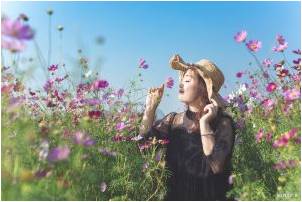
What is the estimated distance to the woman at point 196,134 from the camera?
13.7ft

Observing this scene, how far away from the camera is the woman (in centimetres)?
419

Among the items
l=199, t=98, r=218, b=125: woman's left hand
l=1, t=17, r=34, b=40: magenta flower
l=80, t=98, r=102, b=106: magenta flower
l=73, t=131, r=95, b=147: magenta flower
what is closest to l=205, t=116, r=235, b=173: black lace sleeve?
l=199, t=98, r=218, b=125: woman's left hand

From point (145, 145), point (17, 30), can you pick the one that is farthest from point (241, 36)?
point (17, 30)

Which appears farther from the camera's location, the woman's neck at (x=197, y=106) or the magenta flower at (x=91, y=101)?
the woman's neck at (x=197, y=106)

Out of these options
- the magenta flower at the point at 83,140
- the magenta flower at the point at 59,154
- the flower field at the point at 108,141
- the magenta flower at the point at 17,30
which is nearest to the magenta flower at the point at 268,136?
the flower field at the point at 108,141

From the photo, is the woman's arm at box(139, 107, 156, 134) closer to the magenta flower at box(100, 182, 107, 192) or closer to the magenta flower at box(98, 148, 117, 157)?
the magenta flower at box(98, 148, 117, 157)

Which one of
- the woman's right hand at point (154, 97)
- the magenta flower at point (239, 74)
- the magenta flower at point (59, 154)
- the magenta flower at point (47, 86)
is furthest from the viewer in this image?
the magenta flower at point (239, 74)

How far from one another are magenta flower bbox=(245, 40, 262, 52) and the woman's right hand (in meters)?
0.73

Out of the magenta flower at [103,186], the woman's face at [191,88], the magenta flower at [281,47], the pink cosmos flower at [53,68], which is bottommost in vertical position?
the magenta flower at [103,186]

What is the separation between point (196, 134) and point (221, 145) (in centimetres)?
28

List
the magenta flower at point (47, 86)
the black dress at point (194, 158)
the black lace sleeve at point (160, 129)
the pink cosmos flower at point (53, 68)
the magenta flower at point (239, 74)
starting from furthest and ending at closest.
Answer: the magenta flower at point (239, 74) < the pink cosmos flower at point (53, 68) < the magenta flower at point (47, 86) < the black lace sleeve at point (160, 129) < the black dress at point (194, 158)

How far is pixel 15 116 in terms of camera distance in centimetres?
334

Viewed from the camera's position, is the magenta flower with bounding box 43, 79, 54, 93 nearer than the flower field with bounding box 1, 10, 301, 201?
No

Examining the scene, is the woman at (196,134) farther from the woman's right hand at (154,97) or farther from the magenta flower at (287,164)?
the magenta flower at (287,164)
